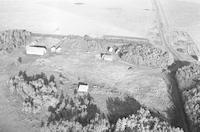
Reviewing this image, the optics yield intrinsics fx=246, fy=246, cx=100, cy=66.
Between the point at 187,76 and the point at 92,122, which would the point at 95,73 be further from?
the point at 187,76

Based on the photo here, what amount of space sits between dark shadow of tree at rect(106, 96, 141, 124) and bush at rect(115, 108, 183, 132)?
8.26 feet

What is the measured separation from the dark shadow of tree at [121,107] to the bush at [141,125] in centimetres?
252

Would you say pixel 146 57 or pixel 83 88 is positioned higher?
pixel 146 57

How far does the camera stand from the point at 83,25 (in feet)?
171

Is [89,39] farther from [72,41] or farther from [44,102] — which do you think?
[44,102]

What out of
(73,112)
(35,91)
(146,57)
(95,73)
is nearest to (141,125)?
(73,112)

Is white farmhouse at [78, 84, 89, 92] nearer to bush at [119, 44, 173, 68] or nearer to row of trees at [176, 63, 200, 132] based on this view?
bush at [119, 44, 173, 68]

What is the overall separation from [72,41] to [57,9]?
61.2ft

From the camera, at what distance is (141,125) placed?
23.6 meters

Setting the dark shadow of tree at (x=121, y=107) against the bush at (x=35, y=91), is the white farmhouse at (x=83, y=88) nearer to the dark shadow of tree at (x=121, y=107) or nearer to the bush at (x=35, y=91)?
the bush at (x=35, y=91)

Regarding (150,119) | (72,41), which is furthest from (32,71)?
(150,119)

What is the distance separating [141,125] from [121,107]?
559 centimetres

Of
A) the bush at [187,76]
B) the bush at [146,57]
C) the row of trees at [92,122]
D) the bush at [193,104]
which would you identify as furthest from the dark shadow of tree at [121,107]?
the bush at [146,57]

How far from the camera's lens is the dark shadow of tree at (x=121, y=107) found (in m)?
27.4
